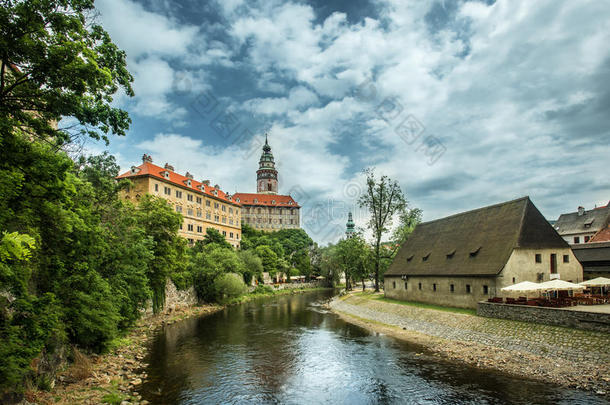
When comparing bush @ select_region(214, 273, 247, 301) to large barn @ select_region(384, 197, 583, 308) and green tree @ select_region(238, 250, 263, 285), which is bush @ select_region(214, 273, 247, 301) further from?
large barn @ select_region(384, 197, 583, 308)

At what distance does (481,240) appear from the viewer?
94.9 ft

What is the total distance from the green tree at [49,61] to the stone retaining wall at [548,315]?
22.4 metres

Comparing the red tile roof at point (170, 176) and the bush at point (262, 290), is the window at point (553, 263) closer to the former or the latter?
the bush at point (262, 290)

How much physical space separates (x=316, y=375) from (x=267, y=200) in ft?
373

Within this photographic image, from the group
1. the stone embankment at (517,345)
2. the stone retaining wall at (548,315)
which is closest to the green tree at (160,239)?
the stone embankment at (517,345)

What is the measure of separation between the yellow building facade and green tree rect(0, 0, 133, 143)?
40.8 metres

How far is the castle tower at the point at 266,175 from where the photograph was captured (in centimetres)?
14150

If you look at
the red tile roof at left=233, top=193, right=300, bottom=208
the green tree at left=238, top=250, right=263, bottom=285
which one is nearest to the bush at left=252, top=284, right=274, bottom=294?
the green tree at left=238, top=250, right=263, bottom=285

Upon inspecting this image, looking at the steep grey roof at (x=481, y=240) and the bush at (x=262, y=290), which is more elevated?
the steep grey roof at (x=481, y=240)

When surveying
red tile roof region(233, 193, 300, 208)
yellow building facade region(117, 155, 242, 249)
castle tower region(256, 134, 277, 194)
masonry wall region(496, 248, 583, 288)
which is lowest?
masonry wall region(496, 248, 583, 288)

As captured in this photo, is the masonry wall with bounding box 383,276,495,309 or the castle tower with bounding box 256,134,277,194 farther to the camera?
the castle tower with bounding box 256,134,277,194

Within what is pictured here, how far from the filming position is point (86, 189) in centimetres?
1847

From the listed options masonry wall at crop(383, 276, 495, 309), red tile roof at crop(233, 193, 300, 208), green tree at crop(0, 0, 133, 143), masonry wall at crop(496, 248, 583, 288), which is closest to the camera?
green tree at crop(0, 0, 133, 143)

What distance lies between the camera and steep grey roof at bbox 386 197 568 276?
85.8ft
